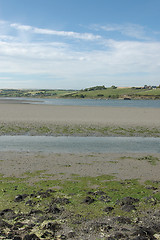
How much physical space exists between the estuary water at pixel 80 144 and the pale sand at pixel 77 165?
1.42 m

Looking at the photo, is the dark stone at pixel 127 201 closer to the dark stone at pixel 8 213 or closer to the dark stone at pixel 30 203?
the dark stone at pixel 30 203

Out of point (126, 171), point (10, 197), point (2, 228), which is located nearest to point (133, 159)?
point (126, 171)

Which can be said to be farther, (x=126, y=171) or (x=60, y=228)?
(x=126, y=171)

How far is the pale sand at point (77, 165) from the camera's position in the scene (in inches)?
467

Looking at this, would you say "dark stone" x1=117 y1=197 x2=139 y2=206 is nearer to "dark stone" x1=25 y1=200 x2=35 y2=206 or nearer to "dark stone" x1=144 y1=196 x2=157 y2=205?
"dark stone" x1=144 y1=196 x2=157 y2=205

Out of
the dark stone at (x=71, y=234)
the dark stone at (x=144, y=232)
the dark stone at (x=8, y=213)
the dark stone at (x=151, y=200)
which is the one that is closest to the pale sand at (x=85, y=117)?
the dark stone at (x=151, y=200)

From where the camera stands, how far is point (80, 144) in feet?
63.2

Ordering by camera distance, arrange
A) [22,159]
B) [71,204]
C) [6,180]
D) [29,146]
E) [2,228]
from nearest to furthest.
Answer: [2,228] < [71,204] < [6,180] < [22,159] < [29,146]

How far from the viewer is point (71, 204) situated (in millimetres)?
8492

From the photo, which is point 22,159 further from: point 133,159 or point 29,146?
point 133,159

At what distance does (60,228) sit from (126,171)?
6.29 m

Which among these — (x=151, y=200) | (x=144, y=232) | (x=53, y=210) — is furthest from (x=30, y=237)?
(x=151, y=200)

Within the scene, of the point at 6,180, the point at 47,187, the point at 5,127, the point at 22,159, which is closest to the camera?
the point at 47,187

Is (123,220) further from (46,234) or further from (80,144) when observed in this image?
(80,144)
